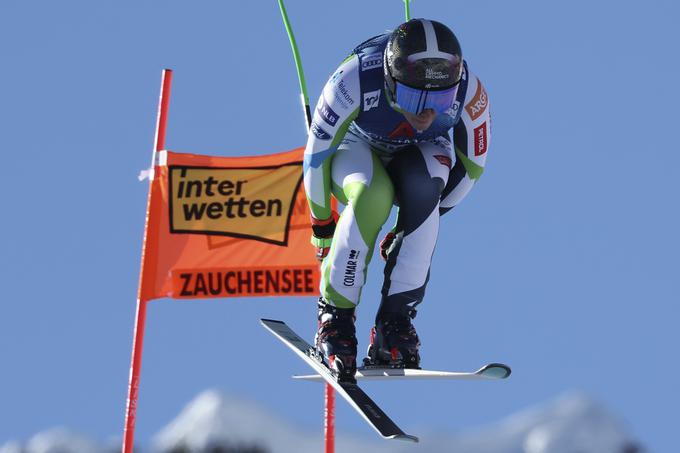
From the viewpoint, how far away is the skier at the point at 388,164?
9305 millimetres

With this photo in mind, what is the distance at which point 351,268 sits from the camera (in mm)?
9602

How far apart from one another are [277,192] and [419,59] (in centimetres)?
→ 764

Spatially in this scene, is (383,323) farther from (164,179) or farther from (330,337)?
(164,179)

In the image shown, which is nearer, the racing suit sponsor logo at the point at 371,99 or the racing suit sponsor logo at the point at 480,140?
the racing suit sponsor logo at the point at 371,99

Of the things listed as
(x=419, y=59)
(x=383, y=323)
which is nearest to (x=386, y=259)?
(x=383, y=323)

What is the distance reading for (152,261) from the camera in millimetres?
16062

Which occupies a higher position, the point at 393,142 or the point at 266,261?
the point at 393,142

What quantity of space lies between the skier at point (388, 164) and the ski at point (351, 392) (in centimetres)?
11

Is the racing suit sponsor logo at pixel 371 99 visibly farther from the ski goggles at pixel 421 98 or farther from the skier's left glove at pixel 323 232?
the skier's left glove at pixel 323 232

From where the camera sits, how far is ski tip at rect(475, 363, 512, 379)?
30.5 feet

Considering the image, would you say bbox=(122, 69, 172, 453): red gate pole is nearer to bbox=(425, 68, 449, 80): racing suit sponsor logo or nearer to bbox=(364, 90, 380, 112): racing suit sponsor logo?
bbox=(364, 90, 380, 112): racing suit sponsor logo

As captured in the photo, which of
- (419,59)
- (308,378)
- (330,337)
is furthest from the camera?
(308,378)

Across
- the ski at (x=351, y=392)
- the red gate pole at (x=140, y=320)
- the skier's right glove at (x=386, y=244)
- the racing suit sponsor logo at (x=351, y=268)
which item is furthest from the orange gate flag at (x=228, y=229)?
the racing suit sponsor logo at (x=351, y=268)

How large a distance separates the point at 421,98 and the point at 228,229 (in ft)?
24.6
